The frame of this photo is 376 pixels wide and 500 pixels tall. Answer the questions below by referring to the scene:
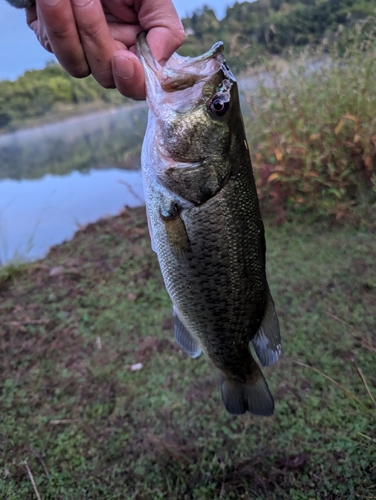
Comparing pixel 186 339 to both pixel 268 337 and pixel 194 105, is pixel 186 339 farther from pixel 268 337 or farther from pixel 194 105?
pixel 194 105

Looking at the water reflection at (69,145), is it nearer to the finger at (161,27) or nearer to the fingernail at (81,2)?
the finger at (161,27)

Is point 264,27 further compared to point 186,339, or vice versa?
point 264,27

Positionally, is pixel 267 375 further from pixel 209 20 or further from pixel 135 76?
pixel 209 20

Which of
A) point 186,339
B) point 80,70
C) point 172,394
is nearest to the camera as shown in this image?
point 80,70

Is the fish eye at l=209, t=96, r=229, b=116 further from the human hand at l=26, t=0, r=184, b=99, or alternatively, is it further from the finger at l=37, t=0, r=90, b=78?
the finger at l=37, t=0, r=90, b=78

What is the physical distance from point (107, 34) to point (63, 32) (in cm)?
15

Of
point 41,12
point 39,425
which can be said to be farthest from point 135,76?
point 39,425

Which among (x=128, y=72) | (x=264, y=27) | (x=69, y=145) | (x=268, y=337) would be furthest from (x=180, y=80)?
(x=69, y=145)

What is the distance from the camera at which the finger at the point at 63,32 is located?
3.57ft

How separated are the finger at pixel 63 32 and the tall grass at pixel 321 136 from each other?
10.7 ft

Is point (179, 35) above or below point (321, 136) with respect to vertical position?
above

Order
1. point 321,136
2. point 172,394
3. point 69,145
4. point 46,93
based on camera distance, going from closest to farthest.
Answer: point 172,394 → point 321,136 → point 69,145 → point 46,93

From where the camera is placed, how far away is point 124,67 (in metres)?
1.23

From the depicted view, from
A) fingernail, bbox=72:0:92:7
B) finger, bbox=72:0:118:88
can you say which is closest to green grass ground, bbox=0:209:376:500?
finger, bbox=72:0:118:88
